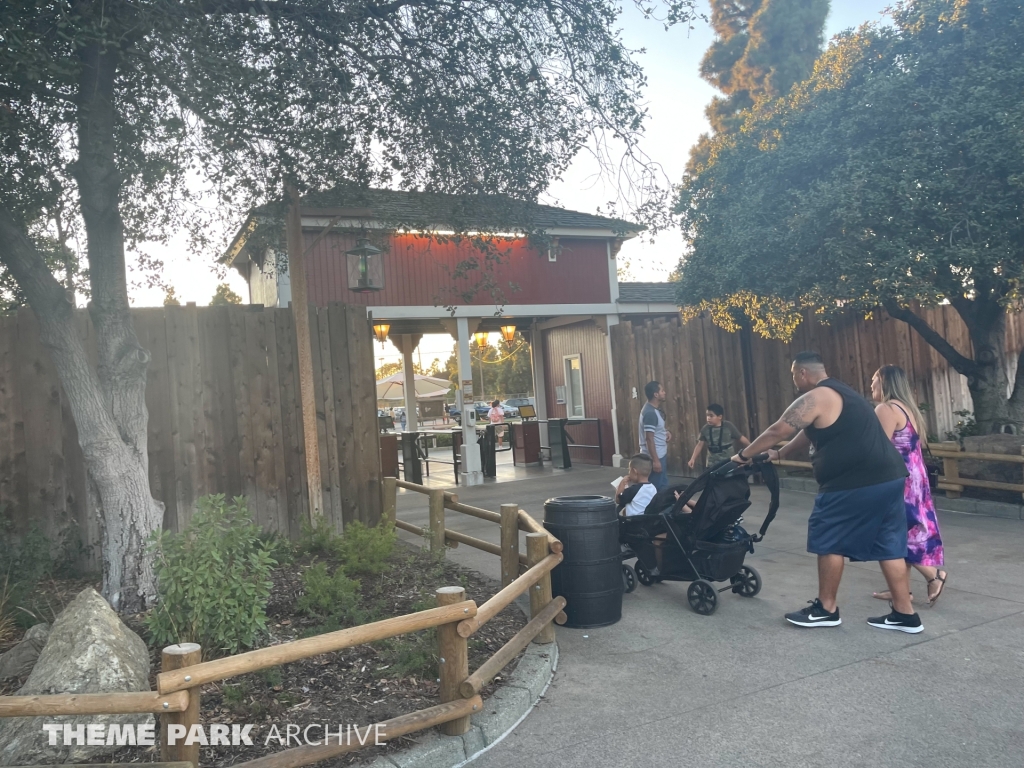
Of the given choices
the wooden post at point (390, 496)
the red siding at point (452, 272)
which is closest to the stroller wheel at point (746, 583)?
the wooden post at point (390, 496)

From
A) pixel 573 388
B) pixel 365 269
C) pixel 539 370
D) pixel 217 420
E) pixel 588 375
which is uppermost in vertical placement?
pixel 365 269

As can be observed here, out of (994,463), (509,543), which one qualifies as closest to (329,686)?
(509,543)

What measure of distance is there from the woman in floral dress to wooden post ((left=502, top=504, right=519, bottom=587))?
279cm

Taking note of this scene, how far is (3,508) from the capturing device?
6.67 m

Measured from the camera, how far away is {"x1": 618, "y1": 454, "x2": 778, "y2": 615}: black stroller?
230 inches

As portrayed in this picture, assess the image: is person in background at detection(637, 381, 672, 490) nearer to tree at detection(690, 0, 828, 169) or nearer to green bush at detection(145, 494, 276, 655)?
green bush at detection(145, 494, 276, 655)

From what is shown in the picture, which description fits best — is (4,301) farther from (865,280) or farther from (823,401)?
(865,280)

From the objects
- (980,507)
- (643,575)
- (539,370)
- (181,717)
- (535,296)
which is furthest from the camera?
(539,370)

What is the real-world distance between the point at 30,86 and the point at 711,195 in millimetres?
8705

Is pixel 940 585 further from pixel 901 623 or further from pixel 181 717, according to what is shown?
pixel 181 717

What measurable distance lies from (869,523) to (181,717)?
423 cm

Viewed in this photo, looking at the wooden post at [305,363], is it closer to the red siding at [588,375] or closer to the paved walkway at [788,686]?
the paved walkway at [788,686]

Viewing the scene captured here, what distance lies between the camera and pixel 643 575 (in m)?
6.75

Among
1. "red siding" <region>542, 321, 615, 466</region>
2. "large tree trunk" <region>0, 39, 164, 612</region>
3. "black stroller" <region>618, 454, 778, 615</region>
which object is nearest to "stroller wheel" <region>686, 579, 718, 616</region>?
"black stroller" <region>618, 454, 778, 615</region>
